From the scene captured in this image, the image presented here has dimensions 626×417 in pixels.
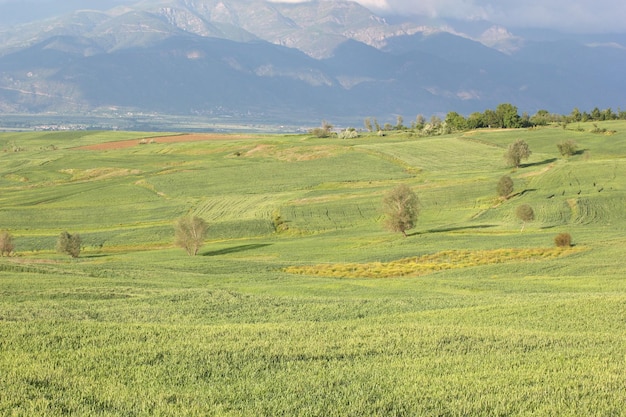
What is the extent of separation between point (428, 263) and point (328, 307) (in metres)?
28.7

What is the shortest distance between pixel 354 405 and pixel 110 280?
1085 inches

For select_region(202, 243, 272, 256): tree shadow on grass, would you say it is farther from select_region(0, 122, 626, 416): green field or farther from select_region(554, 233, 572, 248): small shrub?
select_region(554, 233, 572, 248): small shrub

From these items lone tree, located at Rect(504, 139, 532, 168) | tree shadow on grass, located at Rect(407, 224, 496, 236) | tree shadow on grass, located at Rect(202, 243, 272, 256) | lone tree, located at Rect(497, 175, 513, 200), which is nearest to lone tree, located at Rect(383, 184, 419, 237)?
tree shadow on grass, located at Rect(407, 224, 496, 236)

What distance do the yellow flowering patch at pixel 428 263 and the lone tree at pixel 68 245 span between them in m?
28.8

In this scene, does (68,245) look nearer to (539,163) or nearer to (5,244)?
(5,244)

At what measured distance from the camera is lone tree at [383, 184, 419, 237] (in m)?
72.5

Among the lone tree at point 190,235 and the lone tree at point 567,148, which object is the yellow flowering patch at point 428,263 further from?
the lone tree at point 567,148

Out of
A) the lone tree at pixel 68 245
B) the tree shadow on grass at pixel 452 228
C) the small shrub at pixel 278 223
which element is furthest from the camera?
the small shrub at pixel 278 223

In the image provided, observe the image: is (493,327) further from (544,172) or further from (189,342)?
(544,172)

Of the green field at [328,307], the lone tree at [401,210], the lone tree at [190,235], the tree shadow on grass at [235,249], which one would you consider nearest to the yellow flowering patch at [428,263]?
the green field at [328,307]

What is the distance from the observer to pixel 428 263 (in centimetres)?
5291

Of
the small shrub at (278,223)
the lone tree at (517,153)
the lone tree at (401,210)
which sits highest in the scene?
the lone tree at (517,153)

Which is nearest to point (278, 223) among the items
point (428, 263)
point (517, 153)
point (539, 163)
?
point (428, 263)

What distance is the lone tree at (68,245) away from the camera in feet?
221
